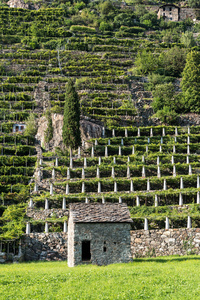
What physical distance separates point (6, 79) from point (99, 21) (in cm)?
4872

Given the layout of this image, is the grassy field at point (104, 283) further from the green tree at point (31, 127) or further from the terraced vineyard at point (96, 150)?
the green tree at point (31, 127)

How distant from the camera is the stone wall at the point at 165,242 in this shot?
3809 cm

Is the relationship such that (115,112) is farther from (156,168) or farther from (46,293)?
(46,293)

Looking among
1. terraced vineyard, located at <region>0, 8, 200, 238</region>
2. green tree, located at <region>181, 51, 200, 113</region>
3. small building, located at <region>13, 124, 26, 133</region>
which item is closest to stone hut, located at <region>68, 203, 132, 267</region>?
terraced vineyard, located at <region>0, 8, 200, 238</region>

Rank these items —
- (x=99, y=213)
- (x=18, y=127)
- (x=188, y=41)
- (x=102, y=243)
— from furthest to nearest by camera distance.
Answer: (x=188, y=41), (x=18, y=127), (x=99, y=213), (x=102, y=243)

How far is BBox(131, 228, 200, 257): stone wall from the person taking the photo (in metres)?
38.1

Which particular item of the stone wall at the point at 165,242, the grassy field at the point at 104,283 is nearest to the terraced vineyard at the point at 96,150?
the stone wall at the point at 165,242

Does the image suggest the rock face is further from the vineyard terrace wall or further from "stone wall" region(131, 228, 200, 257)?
"stone wall" region(131, 228, 200, 257)

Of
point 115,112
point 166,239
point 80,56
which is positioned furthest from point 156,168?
point 80,56

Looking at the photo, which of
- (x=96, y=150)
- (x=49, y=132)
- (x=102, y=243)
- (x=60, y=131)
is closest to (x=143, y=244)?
(x=102, y=243)

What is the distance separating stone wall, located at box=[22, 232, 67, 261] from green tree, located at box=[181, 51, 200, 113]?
35.9 meters

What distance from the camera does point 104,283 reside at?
2559cm

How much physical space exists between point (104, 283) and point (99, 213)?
6.80 metres

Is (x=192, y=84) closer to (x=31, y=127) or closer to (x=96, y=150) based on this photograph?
(x=31, y=127)
